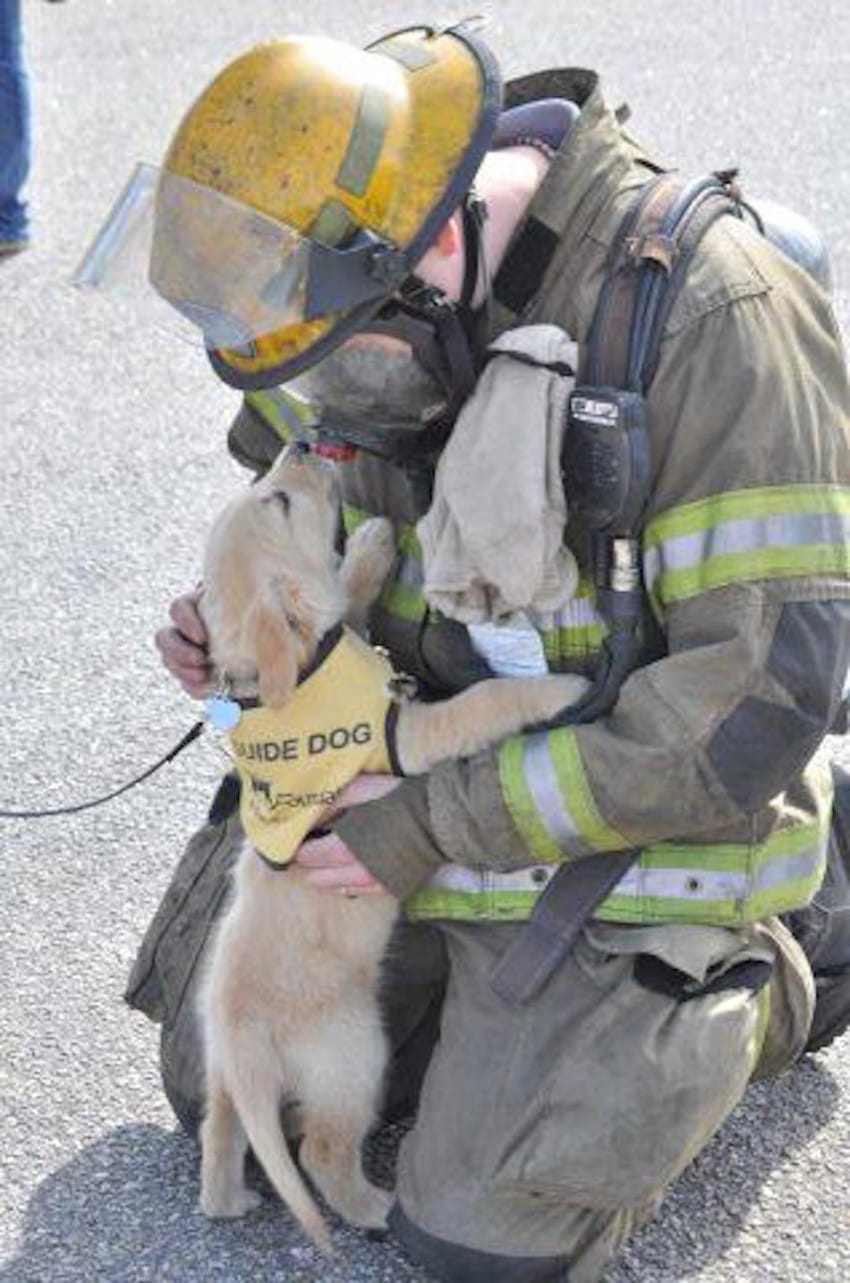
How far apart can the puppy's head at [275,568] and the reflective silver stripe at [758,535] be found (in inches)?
24.1

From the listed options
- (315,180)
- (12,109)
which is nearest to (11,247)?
(12,109)

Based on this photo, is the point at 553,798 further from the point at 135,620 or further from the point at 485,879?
the point at 135,620

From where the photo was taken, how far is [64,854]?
4.23 meters

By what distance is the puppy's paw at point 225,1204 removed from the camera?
327 centimetres

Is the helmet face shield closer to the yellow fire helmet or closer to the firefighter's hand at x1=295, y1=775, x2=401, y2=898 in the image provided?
the yellow fire helmet

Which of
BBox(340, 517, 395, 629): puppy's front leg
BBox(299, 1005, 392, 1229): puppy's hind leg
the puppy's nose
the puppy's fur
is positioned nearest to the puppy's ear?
the puppy's fur

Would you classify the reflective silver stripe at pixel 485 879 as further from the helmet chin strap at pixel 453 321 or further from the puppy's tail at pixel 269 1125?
the helmet chin strap at pixel 453 321

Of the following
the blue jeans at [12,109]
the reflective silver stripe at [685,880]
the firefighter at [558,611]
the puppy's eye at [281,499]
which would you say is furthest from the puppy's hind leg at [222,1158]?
the blue jeans at [12,109]

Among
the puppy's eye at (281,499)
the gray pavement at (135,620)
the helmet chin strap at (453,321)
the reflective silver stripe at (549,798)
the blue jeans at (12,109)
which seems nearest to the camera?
the helmet chin strap at (453,321)

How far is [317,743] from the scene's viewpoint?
3242 mm

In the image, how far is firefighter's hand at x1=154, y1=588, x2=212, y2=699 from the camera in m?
3.39

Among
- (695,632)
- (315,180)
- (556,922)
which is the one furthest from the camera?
(556,922)

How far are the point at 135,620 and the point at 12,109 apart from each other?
9.46ft

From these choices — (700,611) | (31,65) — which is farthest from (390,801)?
(31,65)
